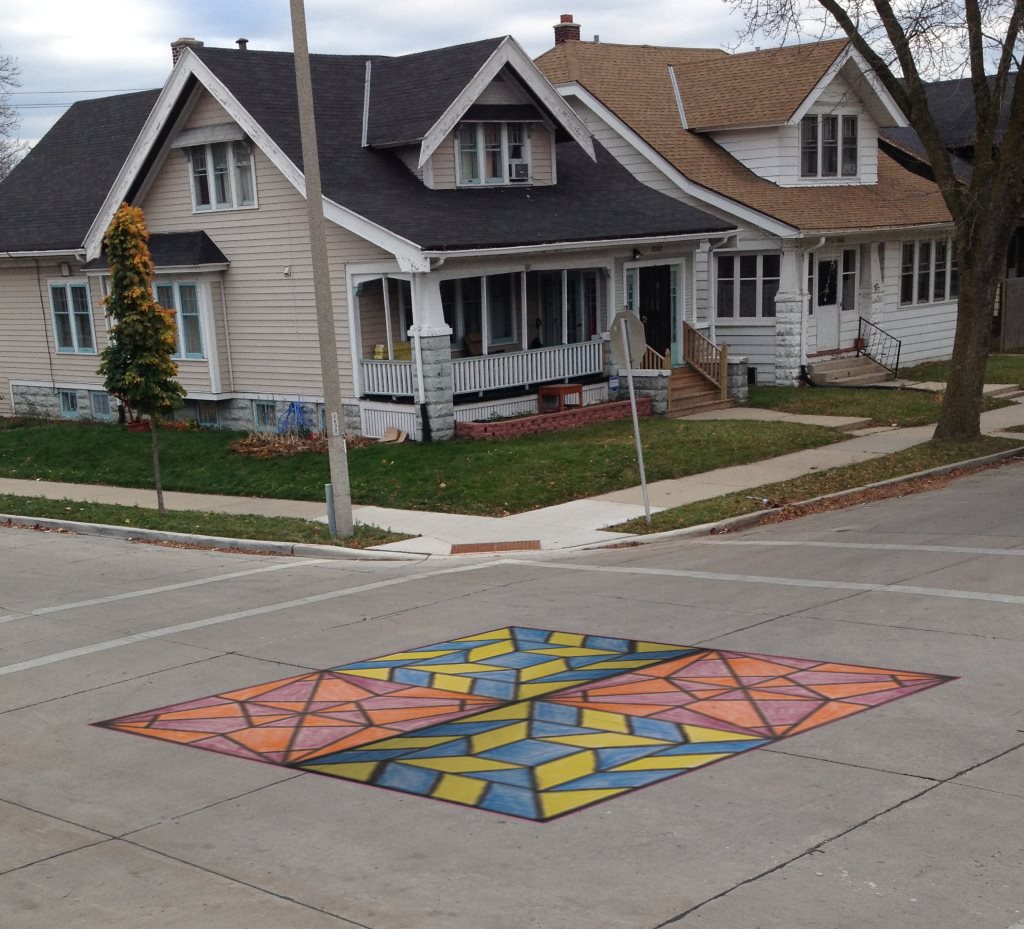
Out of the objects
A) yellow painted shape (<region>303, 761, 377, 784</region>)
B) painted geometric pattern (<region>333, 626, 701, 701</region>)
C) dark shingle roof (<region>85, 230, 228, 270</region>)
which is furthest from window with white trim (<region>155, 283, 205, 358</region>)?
yellow painted shape (<region>303, 761, 377, 784</region>)

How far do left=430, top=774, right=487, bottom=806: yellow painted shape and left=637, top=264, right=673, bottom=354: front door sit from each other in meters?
21.2

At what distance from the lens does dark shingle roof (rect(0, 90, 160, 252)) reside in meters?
30.0

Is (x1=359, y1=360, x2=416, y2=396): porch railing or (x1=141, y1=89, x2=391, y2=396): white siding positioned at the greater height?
(x1=141, y1=89, x2=391, y2=396): white siding

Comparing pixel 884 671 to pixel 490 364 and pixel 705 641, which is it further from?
pixel 490 364

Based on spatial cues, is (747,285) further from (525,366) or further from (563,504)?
(563,504)

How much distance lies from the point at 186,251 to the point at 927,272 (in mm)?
19970

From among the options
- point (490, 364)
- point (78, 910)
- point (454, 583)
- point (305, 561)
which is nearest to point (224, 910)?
point (78, 910)

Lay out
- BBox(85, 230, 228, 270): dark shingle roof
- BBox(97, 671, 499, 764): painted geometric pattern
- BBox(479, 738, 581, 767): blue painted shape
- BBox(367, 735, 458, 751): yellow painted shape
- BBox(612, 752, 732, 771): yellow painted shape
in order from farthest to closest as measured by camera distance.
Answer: BBox(85, 230, 228, 270): dark shingle roof → BBox(97, 671, 499, 764): painted geometric pattern → BBox(367, 735, 458, 751): yellow painted shape → BBox(479, 738, 581, 767): blue painted shape → BBox(612, 752, 732, 771): yellow painted shape

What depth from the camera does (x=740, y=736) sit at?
828 cm

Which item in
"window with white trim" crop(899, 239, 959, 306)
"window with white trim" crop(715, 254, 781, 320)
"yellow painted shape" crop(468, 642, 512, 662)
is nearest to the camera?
"yellow painted shape" crop(468, 642, 512, 662)

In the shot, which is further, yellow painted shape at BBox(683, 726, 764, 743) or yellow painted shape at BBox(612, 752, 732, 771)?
yellow painted shape at BBox(683, 726, 764, 743)

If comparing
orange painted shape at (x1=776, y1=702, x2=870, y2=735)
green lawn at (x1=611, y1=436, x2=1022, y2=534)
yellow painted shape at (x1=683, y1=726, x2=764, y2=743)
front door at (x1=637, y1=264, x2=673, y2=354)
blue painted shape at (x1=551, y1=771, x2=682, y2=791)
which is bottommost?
green lawn at (x1=611, y1=436, x2=1022, y2=534)

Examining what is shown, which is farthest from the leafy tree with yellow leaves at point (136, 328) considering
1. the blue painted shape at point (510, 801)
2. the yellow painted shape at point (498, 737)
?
the blue painted shape at point (510, 801)

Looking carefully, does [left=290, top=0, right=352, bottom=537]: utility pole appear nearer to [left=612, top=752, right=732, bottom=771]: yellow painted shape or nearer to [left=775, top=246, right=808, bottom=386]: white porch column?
[left=612, top=752, right=732, bottom=771]: yellow painted shape
